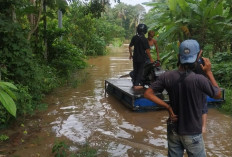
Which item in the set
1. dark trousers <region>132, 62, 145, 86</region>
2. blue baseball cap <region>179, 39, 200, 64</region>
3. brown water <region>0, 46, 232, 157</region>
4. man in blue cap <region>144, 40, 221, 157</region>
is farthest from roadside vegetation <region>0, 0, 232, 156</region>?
blue baseball cap <region>179, 39, 200, 64</region>

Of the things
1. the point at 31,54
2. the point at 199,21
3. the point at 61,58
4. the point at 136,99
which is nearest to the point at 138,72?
the point at 136,99

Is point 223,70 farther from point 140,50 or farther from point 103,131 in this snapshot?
point 103,131

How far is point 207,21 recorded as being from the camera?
9.91 m

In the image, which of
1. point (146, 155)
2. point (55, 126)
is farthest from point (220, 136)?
point (55, 126)

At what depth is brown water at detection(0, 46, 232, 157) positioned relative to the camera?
15.3ft

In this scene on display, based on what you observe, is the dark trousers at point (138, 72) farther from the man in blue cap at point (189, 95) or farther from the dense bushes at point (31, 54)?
the man in blue cap at point (189, 95)

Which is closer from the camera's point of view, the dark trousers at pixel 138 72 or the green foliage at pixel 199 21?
the dark trousers at pixel 138 72

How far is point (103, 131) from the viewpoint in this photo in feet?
18.5

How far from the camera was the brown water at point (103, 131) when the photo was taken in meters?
4.65

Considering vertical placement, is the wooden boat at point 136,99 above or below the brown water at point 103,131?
above

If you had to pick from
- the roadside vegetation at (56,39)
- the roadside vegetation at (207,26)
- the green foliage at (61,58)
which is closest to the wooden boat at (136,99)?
the roadside vegetation at (56,39)

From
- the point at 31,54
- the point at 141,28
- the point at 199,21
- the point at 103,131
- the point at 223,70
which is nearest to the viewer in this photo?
the point at 103,131

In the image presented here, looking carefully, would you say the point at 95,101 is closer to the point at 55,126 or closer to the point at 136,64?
the point at 136,64

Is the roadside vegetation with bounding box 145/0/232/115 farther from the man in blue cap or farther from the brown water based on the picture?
the man in blue cap
